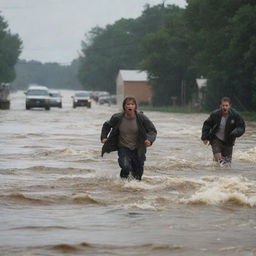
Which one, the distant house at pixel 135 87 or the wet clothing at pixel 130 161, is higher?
the distant house at pixel 135 87

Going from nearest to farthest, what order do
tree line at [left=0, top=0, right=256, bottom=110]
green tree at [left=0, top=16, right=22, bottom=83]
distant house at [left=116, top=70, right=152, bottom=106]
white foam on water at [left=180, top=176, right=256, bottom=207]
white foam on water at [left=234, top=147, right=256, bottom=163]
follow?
white foam on water at [left=180, top=176, right=256, bottom=207], white foam on water at [left=234, top=147, right=256, bottom=163], tree line at [left=0, top=0, right=256, bottom=110], distant house at [left=116, top=70, right=152, bottom=106], green tree at [left=0, top=16, right=22, bottom=83]

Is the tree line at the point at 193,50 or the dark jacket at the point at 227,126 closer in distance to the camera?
the dark jacket at the point at 227,126

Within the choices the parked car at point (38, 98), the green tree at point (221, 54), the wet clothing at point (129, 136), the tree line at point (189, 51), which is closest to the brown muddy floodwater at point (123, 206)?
the wet clothing at point (129, 136)

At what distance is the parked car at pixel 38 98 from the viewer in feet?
202

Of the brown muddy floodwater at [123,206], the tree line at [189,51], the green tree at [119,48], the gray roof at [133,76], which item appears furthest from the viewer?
the green tree at [119,48]

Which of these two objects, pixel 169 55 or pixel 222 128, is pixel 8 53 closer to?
pixel 169 55

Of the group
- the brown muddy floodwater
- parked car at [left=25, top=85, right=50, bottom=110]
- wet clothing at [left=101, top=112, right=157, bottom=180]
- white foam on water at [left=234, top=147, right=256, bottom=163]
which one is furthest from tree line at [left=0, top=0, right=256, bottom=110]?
wet clothing at [left=101, top=112, right=157, bottom=180]

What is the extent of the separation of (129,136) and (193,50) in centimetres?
6544

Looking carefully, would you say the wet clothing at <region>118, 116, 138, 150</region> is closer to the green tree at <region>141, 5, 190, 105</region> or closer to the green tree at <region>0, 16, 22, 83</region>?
the green tree at <region>141, 5, 190, 105</region>

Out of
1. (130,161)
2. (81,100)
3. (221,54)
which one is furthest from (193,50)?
(130,161)

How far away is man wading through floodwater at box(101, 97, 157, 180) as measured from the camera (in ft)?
43.0

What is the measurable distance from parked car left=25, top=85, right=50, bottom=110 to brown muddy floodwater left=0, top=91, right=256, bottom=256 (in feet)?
134

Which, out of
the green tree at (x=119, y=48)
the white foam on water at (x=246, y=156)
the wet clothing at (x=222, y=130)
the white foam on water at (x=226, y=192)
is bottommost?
the white foam on water at (x=246, y=156)

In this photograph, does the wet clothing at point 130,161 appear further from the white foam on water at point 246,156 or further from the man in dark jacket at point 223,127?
the white foam on water at point 246,156
